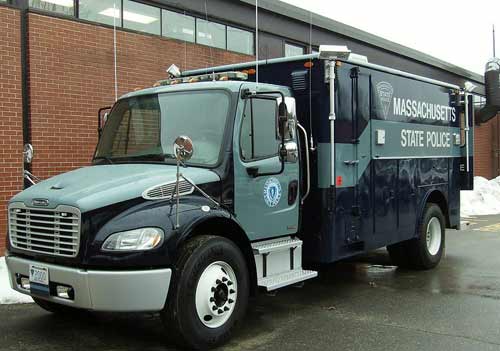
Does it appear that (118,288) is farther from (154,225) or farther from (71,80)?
(71,80)

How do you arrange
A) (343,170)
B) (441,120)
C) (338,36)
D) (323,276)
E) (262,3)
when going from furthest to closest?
(338,36) → (262,3) → (441,120) → (323,276) → (343,170)

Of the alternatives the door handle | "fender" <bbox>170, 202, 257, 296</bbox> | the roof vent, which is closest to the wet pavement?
"fender" <bbox>170, 202, 257, 296</bbox>

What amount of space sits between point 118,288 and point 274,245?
192 centimetres

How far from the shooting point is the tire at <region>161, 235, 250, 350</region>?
4680 mm

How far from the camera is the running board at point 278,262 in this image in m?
5.66

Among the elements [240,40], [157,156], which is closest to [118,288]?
[157,156]

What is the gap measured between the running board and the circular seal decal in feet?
1.37

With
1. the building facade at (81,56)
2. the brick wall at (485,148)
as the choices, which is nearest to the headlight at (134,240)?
the building facade at (81,56)

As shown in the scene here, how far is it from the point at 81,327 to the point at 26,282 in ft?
3.06

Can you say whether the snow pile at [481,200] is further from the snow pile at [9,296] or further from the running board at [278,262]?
the snow pile at [9,296]

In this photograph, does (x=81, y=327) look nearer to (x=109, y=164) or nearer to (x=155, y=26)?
(x=109, y=164)

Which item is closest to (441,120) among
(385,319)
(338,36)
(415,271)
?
(415,271)

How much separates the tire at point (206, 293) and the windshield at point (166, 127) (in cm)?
90

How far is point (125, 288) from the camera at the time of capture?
14.7ft
